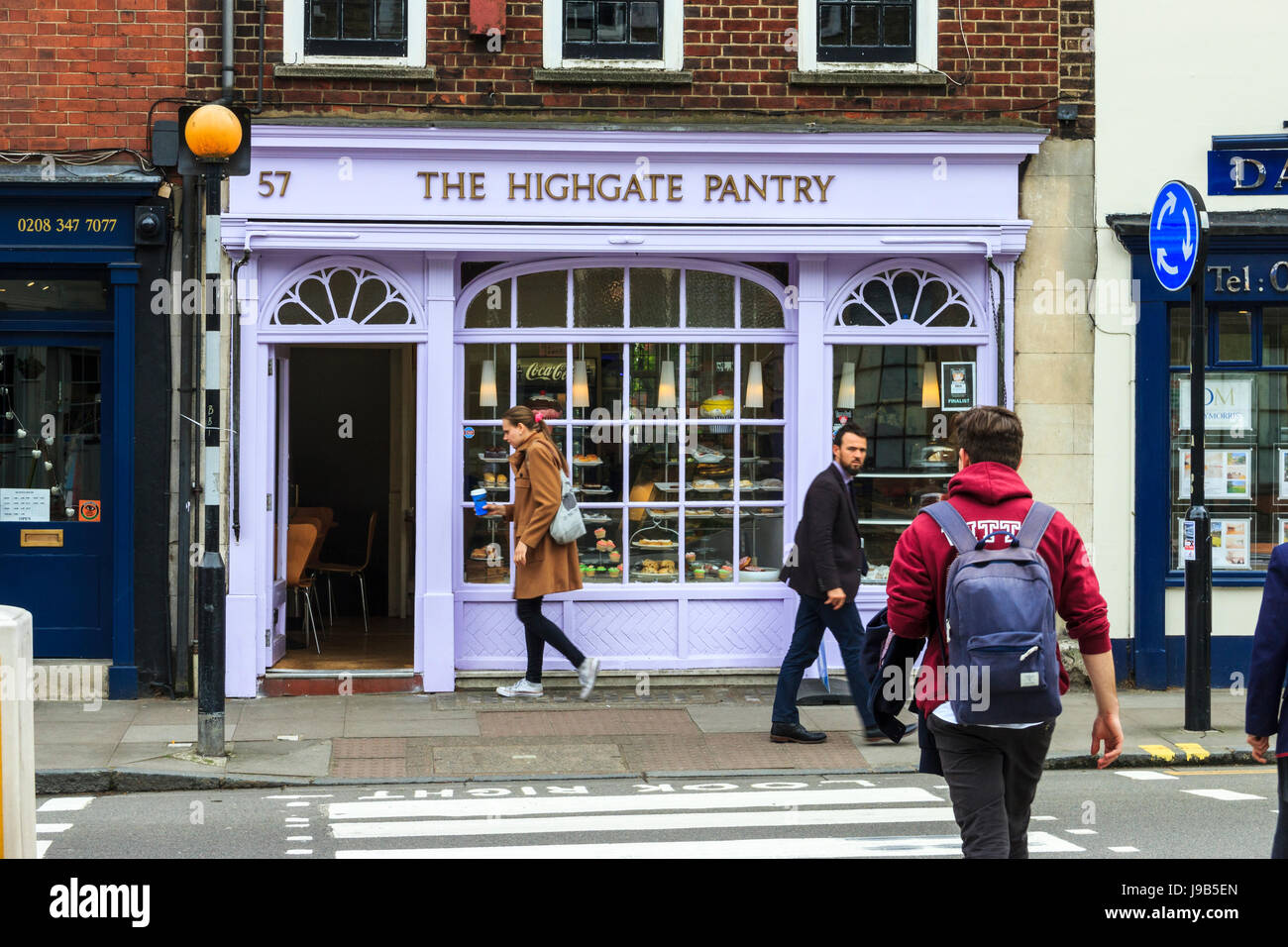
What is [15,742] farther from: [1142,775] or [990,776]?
[1142,775]

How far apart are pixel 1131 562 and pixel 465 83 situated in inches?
251

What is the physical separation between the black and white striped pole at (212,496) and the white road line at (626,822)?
5.97 ft

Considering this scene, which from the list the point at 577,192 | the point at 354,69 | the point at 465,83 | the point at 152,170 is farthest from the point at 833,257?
the point at 152,170

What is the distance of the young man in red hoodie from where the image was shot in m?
4.96

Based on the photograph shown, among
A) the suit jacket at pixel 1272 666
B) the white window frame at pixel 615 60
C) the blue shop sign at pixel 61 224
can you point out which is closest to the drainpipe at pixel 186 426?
the blue shop sign at pixel 61 224

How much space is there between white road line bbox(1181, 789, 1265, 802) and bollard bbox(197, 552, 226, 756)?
5704mm

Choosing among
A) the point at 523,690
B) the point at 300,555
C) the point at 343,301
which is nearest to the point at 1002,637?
the point at 523,690

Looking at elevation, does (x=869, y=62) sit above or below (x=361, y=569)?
above

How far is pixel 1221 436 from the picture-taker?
12023mm

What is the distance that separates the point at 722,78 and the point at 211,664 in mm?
5846

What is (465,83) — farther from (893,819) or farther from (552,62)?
(893,819)

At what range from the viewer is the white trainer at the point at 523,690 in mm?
11148

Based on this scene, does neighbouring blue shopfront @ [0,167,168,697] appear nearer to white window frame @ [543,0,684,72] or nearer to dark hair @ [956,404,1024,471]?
white window frame @ [543,0,684,72]

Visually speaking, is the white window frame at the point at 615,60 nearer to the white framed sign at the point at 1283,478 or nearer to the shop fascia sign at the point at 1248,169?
the shop fascia sign at the point at 1248,169
